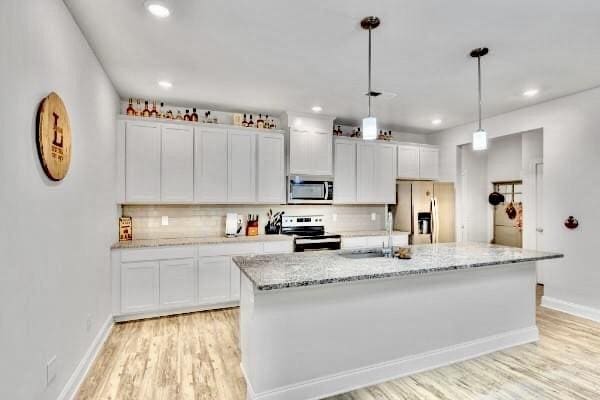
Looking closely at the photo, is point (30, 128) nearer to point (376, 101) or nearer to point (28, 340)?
point (28, 340)

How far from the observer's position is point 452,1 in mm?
2090

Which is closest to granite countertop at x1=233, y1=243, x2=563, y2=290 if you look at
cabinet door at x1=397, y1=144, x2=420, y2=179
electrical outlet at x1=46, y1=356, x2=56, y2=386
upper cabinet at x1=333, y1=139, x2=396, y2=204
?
electrical outlet at x1=46, y1=356, x2=56, y2=386

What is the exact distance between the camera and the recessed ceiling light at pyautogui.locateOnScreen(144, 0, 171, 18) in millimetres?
2084

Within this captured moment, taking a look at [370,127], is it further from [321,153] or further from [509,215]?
[509,215]

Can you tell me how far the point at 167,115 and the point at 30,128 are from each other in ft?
8.23

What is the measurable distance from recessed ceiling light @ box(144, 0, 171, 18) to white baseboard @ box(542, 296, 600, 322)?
17.0ft

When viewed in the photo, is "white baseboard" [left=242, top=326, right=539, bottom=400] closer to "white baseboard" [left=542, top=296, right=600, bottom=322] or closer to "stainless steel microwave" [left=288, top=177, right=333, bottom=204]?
"white baseboard" [left=542, top=296, right=600, bottom=322]

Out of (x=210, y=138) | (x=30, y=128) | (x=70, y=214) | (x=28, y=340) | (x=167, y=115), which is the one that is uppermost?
(x=167, y=115)

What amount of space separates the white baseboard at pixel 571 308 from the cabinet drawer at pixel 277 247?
3399 millimetres

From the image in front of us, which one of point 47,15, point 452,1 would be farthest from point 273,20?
point 47,15

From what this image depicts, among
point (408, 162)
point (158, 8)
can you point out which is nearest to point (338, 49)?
point (158, 8)

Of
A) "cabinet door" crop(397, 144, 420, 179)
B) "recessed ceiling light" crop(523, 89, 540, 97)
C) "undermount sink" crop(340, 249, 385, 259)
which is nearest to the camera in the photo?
"undermount sink" crop(340, 249, 385, 259)

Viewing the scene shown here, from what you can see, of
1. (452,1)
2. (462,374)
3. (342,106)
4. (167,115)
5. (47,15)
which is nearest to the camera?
(47,15)

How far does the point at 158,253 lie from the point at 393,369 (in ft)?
9.01
